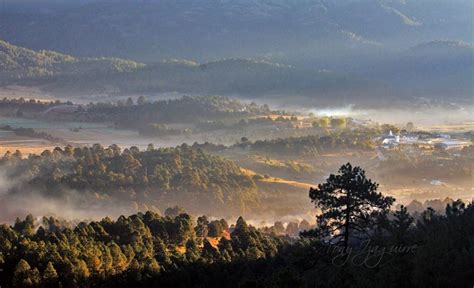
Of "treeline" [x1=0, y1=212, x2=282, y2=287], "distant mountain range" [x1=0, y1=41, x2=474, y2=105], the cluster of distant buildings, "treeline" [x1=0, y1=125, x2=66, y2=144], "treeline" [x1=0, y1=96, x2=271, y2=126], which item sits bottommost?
"treeline" [x1=0, y1=212, x2=282, y2=287]

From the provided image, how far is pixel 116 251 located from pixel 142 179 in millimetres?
24780

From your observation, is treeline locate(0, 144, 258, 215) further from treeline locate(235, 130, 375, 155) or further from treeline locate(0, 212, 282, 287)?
treeline locate(0, 212, 282, 287)

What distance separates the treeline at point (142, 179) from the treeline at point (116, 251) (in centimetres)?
1388

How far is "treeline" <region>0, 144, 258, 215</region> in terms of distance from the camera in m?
43.7

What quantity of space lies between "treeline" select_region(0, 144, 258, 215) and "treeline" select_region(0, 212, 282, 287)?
13882mm

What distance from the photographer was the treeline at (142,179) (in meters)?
43.7

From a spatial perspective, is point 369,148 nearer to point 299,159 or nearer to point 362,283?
point 299,159

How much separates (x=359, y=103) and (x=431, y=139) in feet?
135

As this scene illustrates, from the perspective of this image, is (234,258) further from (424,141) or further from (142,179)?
(424,141)

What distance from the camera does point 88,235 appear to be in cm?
2389

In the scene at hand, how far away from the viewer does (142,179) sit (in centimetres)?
4597

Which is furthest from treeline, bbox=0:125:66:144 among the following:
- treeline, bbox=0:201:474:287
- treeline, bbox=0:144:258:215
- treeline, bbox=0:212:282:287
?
treeline, bbox=0:201:474:287

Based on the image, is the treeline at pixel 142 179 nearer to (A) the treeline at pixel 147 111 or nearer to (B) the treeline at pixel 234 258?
(B) the treeline at pixel 234 258

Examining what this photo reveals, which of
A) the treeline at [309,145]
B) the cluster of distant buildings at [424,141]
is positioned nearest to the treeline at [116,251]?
the treeline at [309,145]
